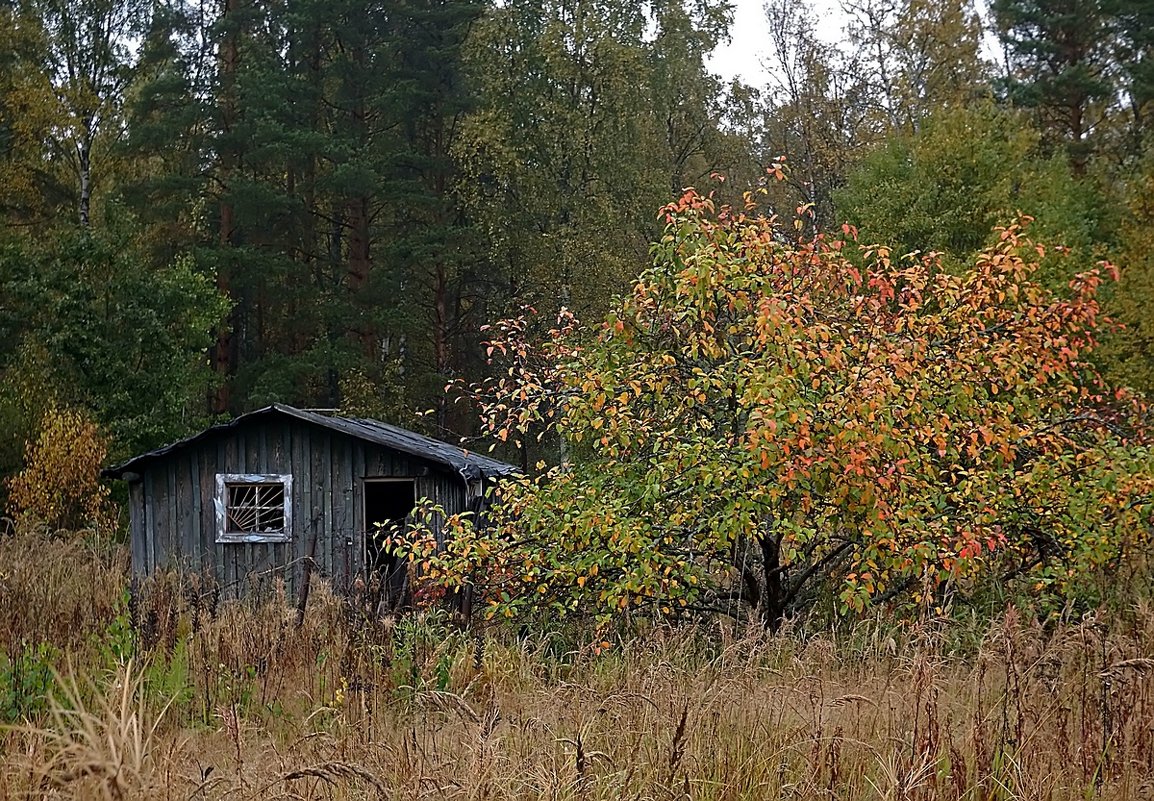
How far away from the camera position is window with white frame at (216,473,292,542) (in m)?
15.0

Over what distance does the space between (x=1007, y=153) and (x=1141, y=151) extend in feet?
17.6

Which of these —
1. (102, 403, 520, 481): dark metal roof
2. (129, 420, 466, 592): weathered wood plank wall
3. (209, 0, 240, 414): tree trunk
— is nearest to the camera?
(102, 403, 520, 481): dark metal roof

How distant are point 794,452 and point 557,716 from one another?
3178 millimetres

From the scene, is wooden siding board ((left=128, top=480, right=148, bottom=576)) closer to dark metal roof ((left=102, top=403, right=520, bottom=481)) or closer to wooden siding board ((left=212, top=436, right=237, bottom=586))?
dark metal roof ((left=102, top=403, right=520, bottom=481))

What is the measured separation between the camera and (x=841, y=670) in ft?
18.5

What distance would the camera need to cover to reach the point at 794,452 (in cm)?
727

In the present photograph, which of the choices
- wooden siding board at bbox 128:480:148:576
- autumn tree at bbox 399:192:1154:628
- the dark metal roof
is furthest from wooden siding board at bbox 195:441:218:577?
autumn tree at bbox 399:192:1154:628

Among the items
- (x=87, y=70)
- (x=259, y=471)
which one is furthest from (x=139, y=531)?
(x=87, y=70)

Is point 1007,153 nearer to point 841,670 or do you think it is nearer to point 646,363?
point 646,363

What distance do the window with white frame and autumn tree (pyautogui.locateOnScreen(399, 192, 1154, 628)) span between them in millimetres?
7408

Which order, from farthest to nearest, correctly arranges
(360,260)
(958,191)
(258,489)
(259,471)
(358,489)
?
(360,260) → (958,191) → (258,489) → (259,471) → (358,489)

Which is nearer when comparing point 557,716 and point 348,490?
point 557,716

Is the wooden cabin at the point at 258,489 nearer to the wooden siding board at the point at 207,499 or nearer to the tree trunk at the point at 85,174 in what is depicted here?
the wooden siding board at the point at 207,499

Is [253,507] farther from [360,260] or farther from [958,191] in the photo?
[958,191]
